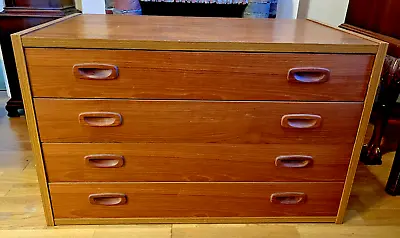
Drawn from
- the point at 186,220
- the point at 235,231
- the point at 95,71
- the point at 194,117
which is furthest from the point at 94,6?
the point at 235,231

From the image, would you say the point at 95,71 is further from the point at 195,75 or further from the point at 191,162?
the point at 191,162

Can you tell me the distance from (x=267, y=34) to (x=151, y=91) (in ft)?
1.27

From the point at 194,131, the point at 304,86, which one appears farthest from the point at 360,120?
the point at 194,131

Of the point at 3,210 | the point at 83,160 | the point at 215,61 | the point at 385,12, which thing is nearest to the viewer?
the point at 215,61

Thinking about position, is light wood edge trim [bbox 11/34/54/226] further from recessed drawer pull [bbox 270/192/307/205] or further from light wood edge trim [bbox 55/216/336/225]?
recessed drawer pull [bbox 270/192/307/205]

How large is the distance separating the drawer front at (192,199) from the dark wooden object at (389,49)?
0.42 meters

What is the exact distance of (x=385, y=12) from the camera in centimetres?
Result: 133

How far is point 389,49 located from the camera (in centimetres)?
118

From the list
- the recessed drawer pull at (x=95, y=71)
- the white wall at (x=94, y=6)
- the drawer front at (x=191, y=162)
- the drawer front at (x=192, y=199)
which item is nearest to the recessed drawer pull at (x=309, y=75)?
the drawer front at (x=191, y=162)

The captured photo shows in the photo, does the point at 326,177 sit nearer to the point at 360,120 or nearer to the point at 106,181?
the point at 360,120

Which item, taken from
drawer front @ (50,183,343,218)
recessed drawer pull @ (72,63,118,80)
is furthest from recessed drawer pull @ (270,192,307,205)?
recessed drawer pull @ (72,63,118,80)

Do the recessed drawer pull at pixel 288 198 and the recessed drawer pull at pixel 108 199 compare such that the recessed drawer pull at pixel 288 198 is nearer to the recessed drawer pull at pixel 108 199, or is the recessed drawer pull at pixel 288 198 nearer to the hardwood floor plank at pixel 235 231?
the hardwood floor plank at pixel 235 231

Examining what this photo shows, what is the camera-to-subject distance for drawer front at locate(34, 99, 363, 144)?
0.92 metres

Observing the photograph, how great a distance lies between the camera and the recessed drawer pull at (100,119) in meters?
0.93
